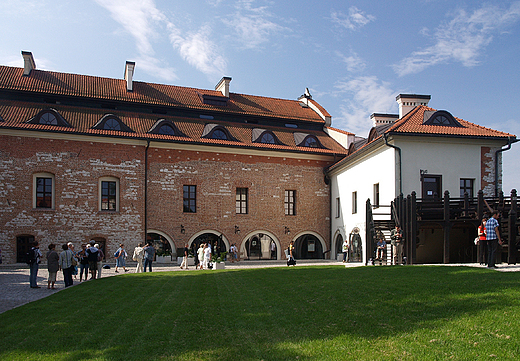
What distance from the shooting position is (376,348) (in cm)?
583

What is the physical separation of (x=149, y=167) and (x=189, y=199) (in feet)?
10.5

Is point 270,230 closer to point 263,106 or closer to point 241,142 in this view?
point 241,142

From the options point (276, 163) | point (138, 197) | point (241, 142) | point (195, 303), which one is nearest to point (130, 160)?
point (138, 197)

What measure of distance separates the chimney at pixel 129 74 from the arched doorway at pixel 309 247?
15.7 metres

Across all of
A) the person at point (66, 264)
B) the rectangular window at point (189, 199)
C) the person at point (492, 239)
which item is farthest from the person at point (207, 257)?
the person at point (492, 239)

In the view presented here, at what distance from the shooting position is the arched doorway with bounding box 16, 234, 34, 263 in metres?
25.6

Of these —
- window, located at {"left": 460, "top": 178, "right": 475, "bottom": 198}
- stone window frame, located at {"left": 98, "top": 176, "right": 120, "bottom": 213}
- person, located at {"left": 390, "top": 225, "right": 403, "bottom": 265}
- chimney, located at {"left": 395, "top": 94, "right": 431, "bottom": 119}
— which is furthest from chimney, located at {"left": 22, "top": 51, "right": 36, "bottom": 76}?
window, located at {"left": 460, "top": 178, "right": 475, "bottom": 198}

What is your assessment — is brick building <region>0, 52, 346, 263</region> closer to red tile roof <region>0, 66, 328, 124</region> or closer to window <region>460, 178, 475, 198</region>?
red tile roof <region>0, 66, 328, 124</region>

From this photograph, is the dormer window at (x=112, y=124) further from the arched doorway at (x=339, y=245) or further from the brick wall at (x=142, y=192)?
the arched doorway at (x=339, y=245)

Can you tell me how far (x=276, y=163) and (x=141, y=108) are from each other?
31.7ft

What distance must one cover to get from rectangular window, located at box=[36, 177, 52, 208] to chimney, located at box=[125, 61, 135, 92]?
8.55 m

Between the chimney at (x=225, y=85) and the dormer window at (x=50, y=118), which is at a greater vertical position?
the chimney at (x=225, y=85)

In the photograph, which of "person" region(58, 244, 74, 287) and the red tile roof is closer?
"person" region(58, 244, 74, 287)

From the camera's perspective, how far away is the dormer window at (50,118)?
26.7m
